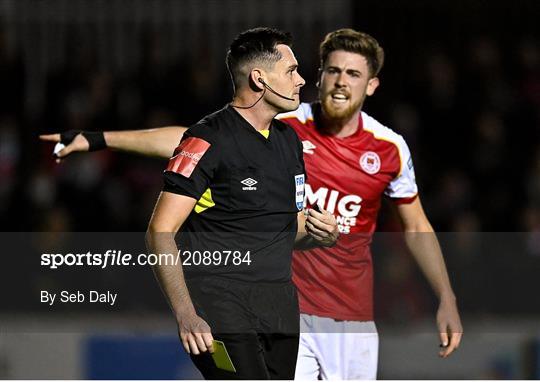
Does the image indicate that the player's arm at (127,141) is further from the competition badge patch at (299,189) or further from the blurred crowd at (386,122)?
the blurred crowd at (386,122)

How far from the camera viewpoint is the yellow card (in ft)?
14.6

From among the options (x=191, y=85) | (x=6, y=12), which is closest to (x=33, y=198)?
(x=191, y=85)

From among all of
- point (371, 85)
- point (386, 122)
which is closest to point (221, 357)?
point (371, 85)

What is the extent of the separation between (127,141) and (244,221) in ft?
3.35

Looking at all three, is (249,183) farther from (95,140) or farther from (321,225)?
(95,140)

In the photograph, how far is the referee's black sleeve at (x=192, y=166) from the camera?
14.6 ft

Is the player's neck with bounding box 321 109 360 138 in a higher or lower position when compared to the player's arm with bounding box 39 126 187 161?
higher

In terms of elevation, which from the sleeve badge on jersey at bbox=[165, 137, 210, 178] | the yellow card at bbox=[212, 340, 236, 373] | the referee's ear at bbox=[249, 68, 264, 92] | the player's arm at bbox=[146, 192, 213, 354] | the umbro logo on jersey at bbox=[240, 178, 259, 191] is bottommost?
the yellow card at bbox=[212, 340, 236, 373]

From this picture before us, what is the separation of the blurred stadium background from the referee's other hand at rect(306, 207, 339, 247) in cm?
384

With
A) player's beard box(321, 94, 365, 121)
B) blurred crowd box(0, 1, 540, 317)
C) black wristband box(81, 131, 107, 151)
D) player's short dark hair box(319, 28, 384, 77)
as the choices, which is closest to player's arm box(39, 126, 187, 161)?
black wristband box(81, 131, 107, 151)

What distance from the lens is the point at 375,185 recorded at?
5770 millimetres

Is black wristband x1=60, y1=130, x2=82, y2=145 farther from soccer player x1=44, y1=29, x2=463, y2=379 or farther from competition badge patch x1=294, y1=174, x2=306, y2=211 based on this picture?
competition badge patch x1=294, y1=174, x2=306, y2=211

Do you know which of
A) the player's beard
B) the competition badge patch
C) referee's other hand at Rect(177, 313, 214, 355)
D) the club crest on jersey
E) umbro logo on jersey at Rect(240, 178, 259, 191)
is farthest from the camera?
the club crest on jersey

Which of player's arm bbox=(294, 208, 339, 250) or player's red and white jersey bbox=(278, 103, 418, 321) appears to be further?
player's red and white jersey bbox=(278, 103, 418, 321)
